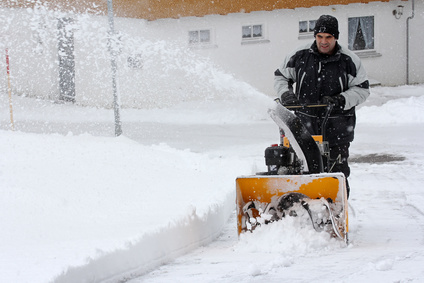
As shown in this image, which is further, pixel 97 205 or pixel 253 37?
pixel 253 37

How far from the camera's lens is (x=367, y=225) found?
5.17 meters

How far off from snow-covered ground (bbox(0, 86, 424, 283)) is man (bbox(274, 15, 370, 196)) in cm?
45

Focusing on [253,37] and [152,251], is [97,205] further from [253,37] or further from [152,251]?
[253,37]

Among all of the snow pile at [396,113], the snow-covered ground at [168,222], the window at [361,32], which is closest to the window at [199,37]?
the window at [361,32]

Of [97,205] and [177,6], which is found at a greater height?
[177,6]

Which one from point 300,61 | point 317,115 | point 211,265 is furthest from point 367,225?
point 211,265

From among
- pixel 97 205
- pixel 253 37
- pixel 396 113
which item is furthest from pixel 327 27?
pixel 253 37

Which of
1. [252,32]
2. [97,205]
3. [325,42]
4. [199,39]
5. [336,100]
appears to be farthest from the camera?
[199,39]

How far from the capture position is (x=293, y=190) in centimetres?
433

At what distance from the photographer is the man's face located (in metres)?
4.84

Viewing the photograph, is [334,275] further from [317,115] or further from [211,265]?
[317,115]

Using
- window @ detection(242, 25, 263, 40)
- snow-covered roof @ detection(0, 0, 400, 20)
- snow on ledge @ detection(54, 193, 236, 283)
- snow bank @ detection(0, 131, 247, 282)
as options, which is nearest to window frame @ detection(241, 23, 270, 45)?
window @ detection(242, 25, 263, 40)

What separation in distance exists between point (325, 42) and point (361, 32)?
16913 millimetres

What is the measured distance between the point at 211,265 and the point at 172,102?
1661 centimetres
